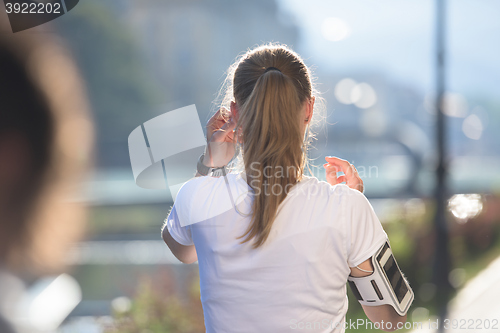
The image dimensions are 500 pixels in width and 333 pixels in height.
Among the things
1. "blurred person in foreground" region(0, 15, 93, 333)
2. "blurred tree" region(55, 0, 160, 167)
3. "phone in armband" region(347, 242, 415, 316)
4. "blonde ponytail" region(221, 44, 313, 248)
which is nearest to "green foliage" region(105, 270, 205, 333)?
"blurred person in foreground" region(0, 15, 93, 333)

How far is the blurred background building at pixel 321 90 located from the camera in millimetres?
3223

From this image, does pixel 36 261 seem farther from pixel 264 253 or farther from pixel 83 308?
pixel 264 253

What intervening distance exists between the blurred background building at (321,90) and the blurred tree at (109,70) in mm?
10

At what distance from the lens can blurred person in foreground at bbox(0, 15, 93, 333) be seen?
3.24 meters

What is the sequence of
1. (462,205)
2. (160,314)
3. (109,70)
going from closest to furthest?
1. (160,314)
2. (462,205)
3. (109,70)

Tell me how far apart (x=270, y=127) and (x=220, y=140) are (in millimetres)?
224

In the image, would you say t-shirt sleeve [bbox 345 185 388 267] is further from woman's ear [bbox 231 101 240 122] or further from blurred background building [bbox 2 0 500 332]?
blurred background building [bbox 2 0 500 332]

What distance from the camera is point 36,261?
10.8 feet

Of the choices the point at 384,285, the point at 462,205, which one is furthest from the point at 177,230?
the point at 462,205

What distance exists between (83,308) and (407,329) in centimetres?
247

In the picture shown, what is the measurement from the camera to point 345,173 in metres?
0.99

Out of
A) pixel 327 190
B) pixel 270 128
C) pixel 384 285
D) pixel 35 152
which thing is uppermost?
pixel 270 128

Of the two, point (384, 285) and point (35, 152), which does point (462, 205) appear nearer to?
point (384, 285)

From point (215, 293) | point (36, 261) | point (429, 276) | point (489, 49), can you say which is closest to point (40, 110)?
point (36, 261)
